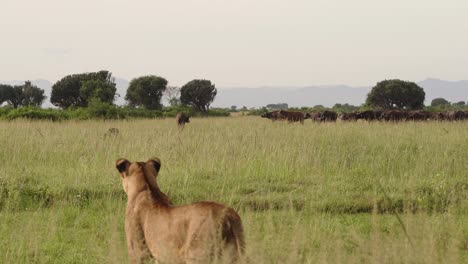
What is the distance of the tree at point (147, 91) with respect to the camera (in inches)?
2756

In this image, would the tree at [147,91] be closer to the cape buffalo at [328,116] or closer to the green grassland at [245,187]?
the cape buffalo at [328,116]

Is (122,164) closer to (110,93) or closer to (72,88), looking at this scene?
(110,93)

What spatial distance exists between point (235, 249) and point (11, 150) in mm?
10525

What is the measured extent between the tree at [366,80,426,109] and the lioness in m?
59.2

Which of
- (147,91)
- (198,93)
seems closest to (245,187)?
(147,91)

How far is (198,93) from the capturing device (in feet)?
252

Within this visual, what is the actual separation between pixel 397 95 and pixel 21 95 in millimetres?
54577

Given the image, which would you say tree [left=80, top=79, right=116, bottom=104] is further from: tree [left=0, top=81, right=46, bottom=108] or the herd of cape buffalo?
tree [left=0, top=81, right=46, bottom=108]

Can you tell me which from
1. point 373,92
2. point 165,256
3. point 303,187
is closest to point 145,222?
point 165,256

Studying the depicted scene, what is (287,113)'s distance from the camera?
33156 millimetres

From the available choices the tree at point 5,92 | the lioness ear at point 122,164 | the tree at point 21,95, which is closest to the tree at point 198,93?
the tree at point 21,95

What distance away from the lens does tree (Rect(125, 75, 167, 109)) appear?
70000 mm

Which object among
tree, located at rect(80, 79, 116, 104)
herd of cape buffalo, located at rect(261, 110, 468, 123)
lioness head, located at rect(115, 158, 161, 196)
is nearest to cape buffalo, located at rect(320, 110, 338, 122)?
herd of cape buffalo, located at rect(261, 110, 468, 123)

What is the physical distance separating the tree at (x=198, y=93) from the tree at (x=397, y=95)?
74.8 feet
